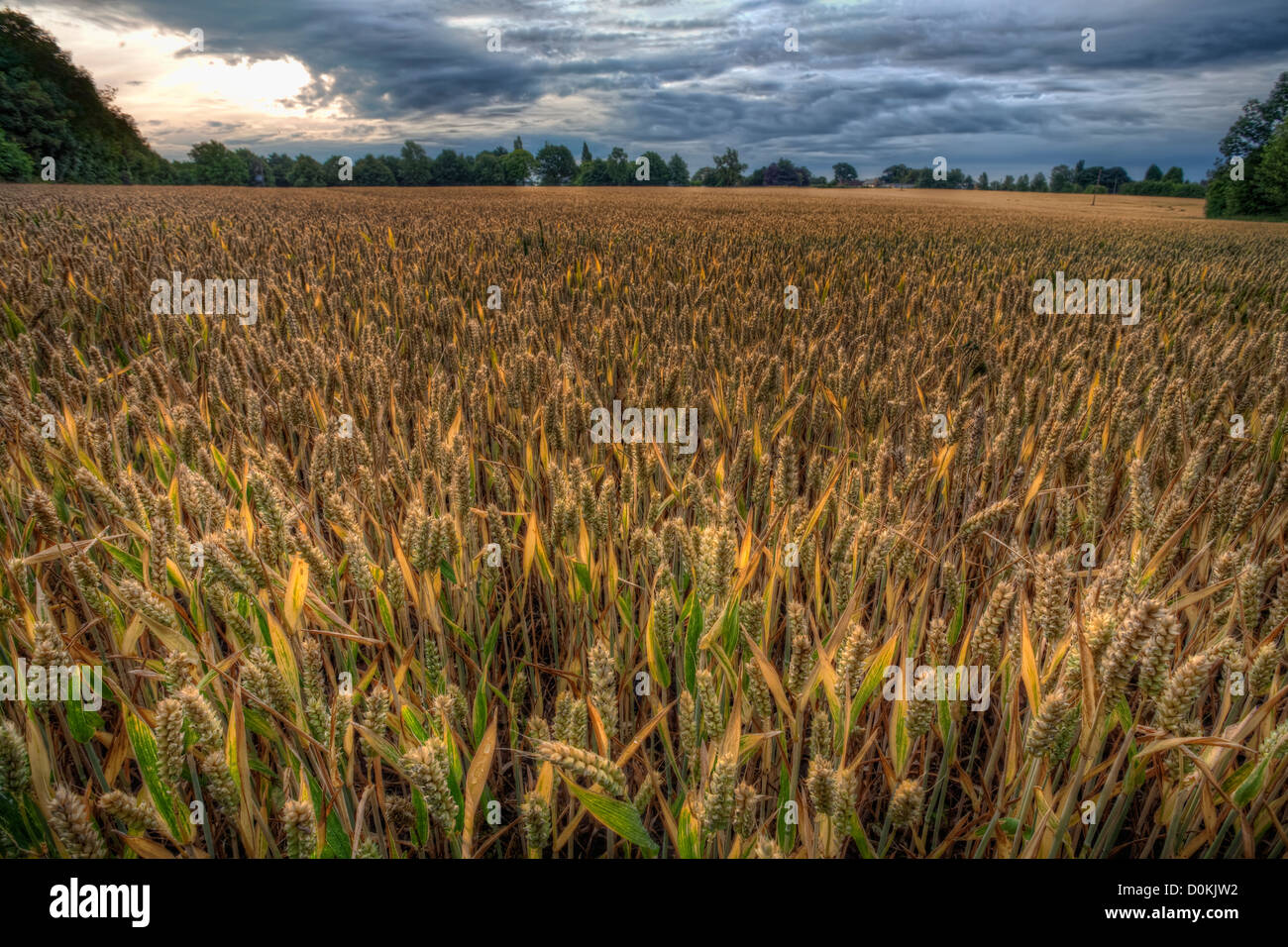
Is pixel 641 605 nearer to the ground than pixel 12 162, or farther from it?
nearer to the ground

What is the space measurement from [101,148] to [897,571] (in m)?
70.7

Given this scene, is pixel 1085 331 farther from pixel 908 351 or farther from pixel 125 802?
pixel 125 802

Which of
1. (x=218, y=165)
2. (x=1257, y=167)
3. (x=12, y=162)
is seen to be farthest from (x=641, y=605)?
(x=218, y=165)

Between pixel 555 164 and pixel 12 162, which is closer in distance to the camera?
pixel 12 162

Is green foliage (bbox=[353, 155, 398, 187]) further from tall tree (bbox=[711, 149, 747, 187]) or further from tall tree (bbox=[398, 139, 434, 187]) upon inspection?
tall tree (bbox=[711, 149, 747, 187])

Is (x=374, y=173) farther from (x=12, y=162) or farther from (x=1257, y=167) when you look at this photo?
(x=1257, y=167)

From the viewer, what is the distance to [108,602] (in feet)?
4.35

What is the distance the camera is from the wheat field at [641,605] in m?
A: 1.02

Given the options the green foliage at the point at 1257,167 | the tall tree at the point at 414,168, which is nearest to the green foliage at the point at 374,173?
the tall tree at the point at 414,168

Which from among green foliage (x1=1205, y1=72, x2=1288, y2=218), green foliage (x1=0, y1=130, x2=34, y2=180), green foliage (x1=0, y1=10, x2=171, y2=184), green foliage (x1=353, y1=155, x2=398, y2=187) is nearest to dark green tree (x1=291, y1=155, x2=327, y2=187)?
green foliage (x1=353, y1=155, x2=398, y2=187)

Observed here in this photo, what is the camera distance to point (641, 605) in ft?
5.86

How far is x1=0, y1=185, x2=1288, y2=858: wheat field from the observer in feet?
3.34

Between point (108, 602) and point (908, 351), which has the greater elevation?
point (908, 351)

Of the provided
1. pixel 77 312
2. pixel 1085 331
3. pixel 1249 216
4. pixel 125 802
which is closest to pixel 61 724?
pixel 125 802
